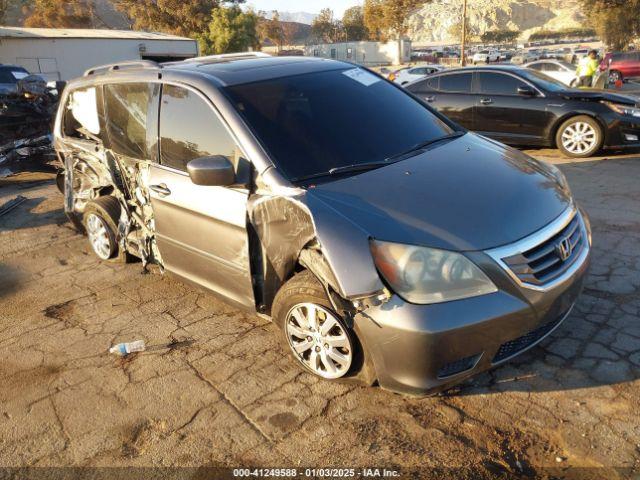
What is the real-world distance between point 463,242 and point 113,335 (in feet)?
8.86

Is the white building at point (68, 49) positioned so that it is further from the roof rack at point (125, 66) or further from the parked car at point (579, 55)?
the roof rack at point (125, 66)

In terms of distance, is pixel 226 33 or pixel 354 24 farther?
pixel 354 24

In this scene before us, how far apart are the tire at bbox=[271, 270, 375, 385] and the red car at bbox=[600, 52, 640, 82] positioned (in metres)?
25.2

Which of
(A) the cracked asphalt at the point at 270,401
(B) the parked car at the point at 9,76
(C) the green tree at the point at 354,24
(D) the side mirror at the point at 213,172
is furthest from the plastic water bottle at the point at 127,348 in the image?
(C) the green tree at the point at 354,24

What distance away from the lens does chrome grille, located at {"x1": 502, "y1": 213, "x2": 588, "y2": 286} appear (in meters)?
2.61

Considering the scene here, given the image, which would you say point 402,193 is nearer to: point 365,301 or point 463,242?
point 463,242

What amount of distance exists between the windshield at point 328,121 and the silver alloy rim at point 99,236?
2.34 metres

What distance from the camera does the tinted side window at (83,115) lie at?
472 centimetres

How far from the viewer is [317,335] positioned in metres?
3.01

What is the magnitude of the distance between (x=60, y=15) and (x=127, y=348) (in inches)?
2956

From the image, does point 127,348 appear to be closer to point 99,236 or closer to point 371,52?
point 99,236

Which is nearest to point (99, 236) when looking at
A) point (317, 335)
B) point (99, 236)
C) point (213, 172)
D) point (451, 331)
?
point (99, 236)

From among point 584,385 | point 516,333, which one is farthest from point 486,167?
point 584,385

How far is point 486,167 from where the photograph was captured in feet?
10.9
